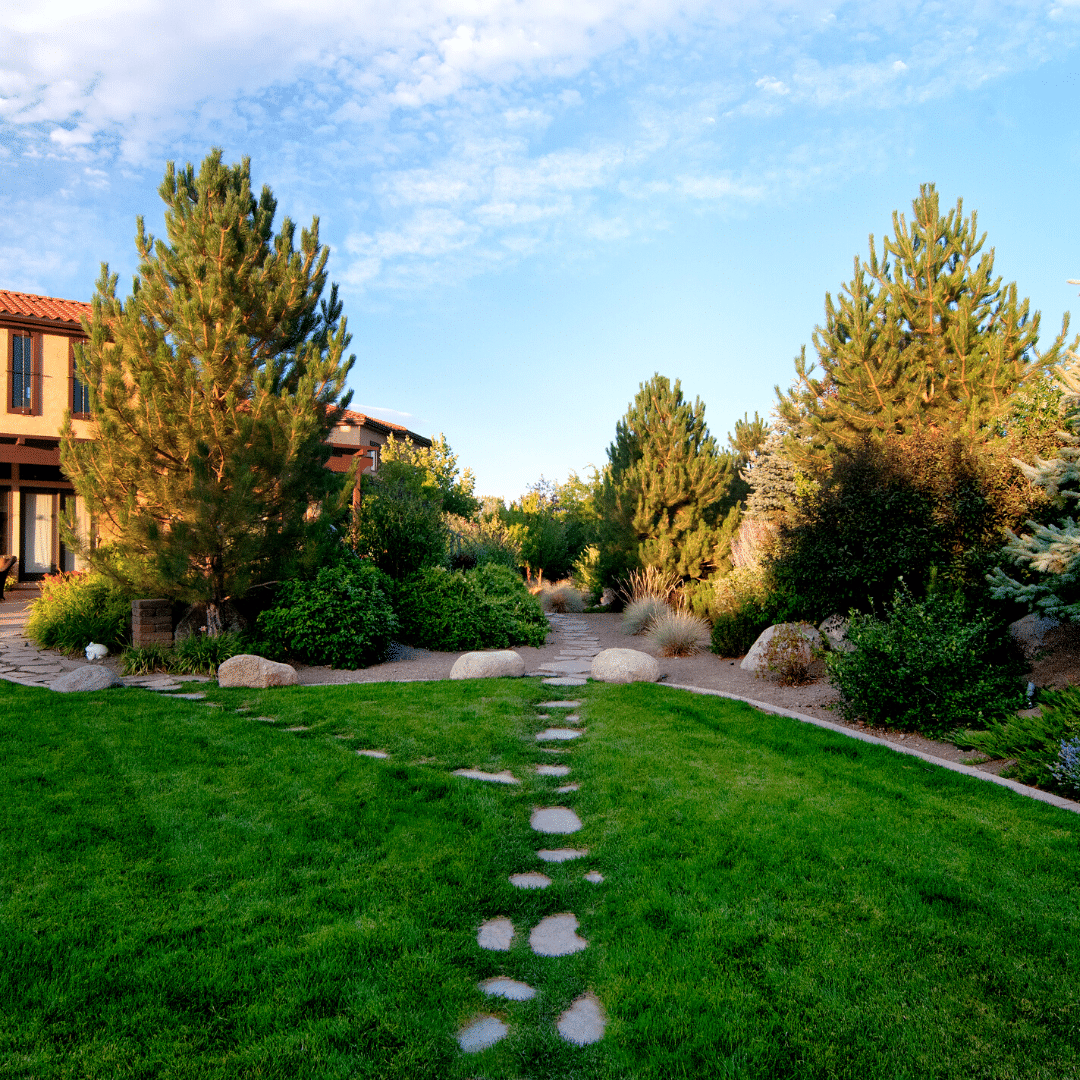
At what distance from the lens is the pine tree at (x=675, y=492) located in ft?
45.8

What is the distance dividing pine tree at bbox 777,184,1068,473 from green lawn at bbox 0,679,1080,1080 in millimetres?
8554

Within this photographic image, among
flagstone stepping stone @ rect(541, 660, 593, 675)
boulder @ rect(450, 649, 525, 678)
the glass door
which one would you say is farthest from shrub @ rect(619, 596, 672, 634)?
the glass door

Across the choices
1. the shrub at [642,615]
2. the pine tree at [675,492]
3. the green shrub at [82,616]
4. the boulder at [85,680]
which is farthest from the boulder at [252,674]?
the pine tree at [675,492]

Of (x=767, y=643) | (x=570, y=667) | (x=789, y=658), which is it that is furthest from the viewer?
(x=570, y=667)

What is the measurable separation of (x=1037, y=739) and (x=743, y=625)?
495 cm

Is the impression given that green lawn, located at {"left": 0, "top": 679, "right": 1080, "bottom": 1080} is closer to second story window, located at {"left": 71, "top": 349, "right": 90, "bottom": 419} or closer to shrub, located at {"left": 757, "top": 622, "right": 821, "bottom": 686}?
shrub, located at {"left": 757, "top": 622, "right": 821, "bottom": 686}

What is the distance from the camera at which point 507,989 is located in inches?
90.8

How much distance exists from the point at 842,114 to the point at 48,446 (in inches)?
630

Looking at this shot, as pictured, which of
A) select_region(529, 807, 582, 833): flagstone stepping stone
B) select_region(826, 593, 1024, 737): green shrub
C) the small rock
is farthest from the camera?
select_region(826, 593, 1024, 737): green shrub

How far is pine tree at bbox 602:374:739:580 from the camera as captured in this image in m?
13.9

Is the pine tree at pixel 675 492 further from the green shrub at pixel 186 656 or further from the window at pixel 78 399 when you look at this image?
the window at pixel 78 399

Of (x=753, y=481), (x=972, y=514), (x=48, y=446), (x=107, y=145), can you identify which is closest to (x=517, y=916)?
(x=972, y=514)

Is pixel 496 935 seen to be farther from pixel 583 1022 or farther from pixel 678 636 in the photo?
pixel 678 636

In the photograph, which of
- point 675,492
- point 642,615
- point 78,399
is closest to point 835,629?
point 642,615
